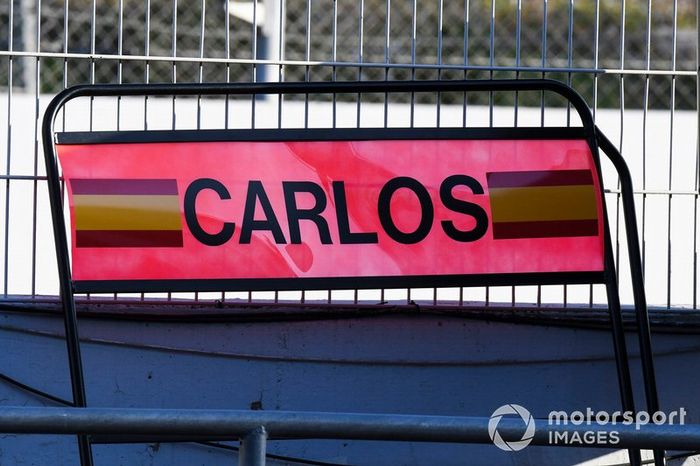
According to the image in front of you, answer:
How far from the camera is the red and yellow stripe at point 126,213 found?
3174 mm

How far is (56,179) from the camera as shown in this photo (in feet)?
9.86

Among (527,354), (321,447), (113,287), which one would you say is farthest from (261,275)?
(527,354)

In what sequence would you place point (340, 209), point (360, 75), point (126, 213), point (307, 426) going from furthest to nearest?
1. point (360, 75)
2. point (340, 209)
3. point (126, 213)
4. point (307, 426)

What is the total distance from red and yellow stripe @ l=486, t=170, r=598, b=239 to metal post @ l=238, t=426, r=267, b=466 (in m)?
1.46

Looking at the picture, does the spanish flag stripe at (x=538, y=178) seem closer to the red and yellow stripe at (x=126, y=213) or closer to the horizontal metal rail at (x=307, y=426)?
the red and yellow stripe at (x=126, y=213)

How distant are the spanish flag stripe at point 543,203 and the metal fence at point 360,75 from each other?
53 cm

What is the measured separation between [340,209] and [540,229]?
690 millimetres

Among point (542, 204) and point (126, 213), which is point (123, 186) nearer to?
point (126, 213)

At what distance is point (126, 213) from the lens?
10.5 ft

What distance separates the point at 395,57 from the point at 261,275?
278 inches

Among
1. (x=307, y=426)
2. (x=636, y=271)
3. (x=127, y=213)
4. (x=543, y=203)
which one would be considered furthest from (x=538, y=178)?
(x=307, y=426)

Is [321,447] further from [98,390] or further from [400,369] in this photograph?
[98,390]

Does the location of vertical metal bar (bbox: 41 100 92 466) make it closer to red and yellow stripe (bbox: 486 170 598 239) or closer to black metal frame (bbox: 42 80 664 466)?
black metal frame (bbox: 42 80 664 466)

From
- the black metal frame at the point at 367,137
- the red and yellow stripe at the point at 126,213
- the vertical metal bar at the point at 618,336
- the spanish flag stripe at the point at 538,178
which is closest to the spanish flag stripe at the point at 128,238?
the red and yellow stripe at the point at 126,213
